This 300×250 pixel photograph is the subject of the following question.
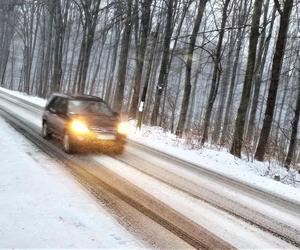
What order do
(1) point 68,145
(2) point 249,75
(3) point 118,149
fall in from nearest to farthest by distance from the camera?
1. (1) point 68,145
2. (3) point 118,149
3. (2) point 249,75

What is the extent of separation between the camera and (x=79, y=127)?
510 inches

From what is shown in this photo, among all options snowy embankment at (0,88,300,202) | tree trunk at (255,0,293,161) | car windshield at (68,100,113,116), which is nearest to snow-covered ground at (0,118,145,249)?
car windshield at (68,100,113,116)

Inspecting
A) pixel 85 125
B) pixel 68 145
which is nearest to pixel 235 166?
pixel 85 125

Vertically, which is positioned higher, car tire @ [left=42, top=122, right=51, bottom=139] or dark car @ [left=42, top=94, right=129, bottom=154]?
dark car @ [left=42, top=94, right=129, bottom=154]

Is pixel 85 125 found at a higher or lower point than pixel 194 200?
higher

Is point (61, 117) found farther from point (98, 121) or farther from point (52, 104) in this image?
point (52, 104)

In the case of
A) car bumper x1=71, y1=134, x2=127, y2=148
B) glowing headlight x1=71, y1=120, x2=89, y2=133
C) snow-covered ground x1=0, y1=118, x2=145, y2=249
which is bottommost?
snow-covered ground x1=0, y1=118, x2=145, y2=249

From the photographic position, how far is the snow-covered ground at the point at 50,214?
579 cm

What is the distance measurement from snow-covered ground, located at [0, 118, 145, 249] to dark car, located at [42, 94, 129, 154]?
2.82m

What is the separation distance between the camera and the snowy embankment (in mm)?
11430

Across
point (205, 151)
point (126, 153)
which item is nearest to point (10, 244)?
point (126, 153)

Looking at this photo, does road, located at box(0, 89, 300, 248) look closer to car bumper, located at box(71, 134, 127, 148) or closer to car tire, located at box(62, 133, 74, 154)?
car tire, located at box(62, 133, 74, 154)

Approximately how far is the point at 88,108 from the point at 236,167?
16.3ft

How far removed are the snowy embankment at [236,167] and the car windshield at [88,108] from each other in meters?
2.59
